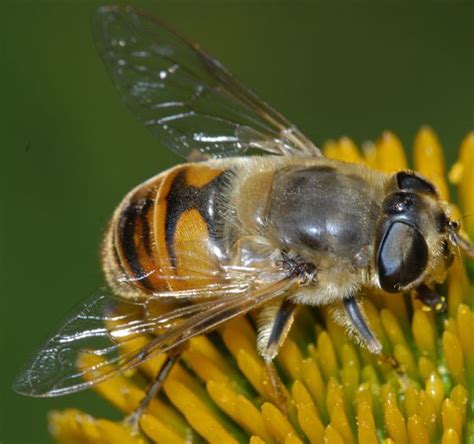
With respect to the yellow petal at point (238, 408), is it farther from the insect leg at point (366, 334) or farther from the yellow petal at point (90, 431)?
the insect leg at point (366, 334)

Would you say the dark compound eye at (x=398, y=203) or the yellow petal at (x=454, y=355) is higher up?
the dark compound eye at (x=398, y=203)

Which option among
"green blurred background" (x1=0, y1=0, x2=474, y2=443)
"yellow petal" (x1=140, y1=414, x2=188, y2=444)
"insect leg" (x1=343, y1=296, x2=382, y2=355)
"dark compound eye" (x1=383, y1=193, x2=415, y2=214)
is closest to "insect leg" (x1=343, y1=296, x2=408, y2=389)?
"insect leg" (x1=343, y1=296, x2=382, y2=355)

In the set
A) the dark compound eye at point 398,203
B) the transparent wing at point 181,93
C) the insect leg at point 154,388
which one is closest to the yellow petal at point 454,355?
the dark compound eye at point 398,203

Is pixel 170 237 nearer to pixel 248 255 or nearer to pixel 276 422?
pixel 248 255

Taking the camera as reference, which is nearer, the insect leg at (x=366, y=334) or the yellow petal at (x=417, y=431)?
the yellow petal at (x=417, y=431)

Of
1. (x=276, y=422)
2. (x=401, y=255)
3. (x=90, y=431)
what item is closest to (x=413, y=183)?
(x=401, y=255)
